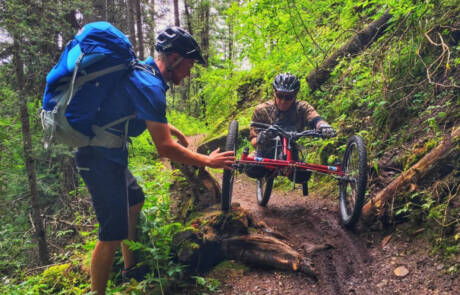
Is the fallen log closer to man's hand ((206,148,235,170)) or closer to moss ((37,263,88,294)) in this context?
man's hand ((206,148,235,170))

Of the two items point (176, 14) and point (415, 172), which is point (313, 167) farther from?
point (176, 14)

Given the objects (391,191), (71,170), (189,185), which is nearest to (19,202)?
(71,170)

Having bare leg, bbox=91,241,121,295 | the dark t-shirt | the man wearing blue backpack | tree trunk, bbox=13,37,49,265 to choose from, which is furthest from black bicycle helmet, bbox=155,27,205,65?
tree trunk, bbox=13,37,49,265

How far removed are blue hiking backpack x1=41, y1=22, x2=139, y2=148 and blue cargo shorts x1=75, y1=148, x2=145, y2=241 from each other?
0.23 m

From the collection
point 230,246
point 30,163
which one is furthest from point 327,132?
point 30,163

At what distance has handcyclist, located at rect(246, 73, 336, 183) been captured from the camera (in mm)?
4867

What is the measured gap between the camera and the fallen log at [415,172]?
3.48m

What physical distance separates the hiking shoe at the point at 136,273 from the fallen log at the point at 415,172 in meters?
2.90

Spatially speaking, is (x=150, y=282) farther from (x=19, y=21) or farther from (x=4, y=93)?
(x=4, y=93)

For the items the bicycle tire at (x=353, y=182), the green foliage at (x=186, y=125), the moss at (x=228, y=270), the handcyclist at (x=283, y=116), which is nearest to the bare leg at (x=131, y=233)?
the moss at (x=228, y=270)

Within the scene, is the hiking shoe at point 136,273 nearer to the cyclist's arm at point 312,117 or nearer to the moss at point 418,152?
the cyclist's arm at point 312,117

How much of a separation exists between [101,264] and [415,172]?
12.3 ft

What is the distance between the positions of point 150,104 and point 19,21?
20.7ft

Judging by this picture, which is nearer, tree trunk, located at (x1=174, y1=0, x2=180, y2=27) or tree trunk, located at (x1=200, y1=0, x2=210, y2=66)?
tree trunk, located at (x1=174, y1=0, x2=180, y2=27)
